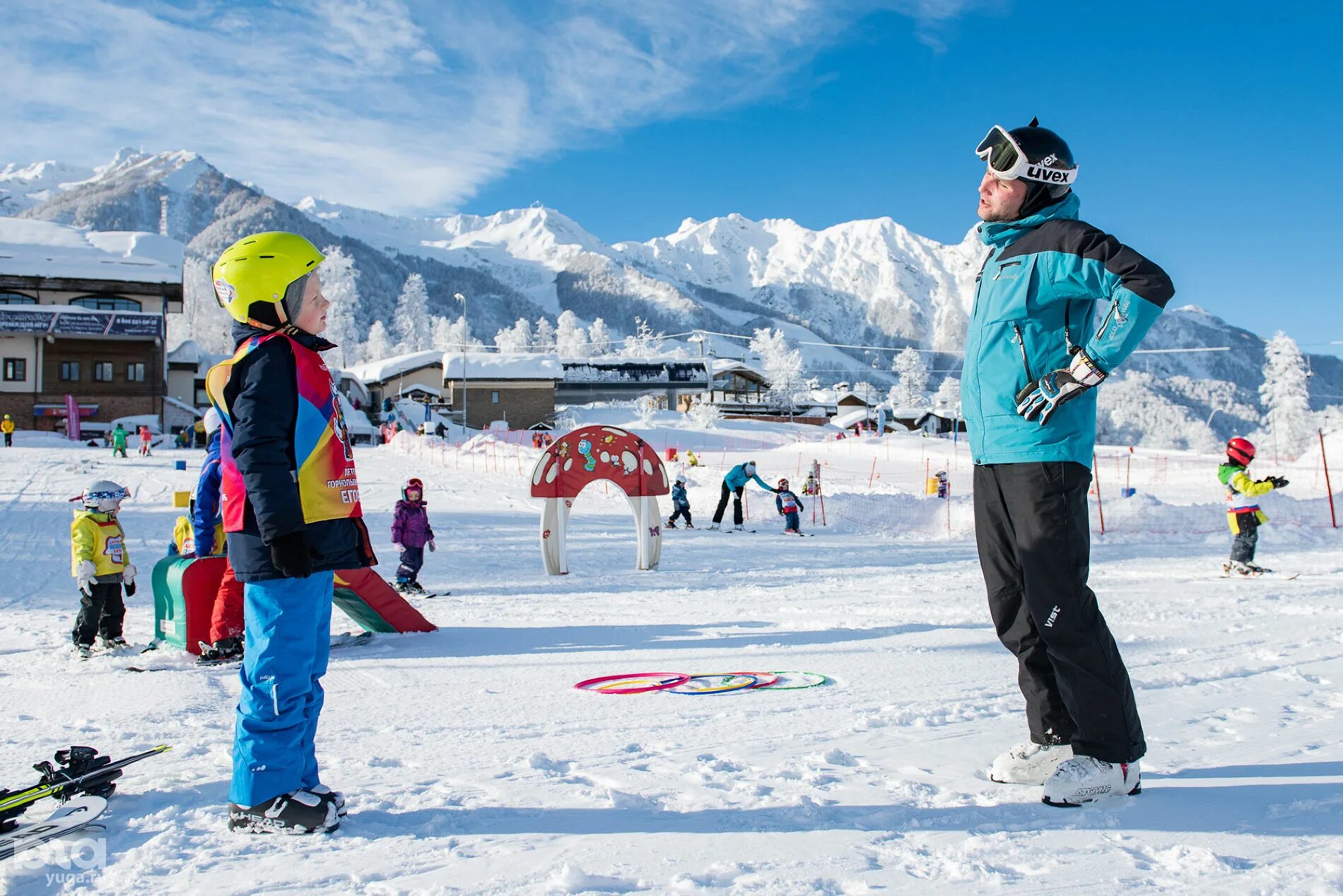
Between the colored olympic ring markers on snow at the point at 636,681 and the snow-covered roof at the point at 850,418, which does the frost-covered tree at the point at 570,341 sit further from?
the colored olympic ring markers on snow at the point at 636,681

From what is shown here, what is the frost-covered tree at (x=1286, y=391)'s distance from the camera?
58469 mm

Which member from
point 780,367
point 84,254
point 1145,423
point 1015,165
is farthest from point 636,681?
point 1145,423

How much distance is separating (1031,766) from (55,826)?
112 inches

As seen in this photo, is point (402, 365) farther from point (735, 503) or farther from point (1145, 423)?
point (1145, 423)

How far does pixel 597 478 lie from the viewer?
1068 cm

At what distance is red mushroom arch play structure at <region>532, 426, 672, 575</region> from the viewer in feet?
34.8

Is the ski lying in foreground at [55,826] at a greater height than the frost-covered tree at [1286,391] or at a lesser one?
lesser

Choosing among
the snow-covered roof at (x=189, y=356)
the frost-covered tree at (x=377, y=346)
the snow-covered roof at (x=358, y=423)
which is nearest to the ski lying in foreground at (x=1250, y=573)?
the snow-covered roof at (x=358, y=423)

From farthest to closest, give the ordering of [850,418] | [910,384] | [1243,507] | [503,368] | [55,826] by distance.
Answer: [910,384] → [850,418] → [503,368] → [1243,507] → [55,826]

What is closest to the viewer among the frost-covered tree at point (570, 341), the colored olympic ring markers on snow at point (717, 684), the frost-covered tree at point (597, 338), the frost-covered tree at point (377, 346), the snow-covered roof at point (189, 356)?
the colored olympic ring markers on snow at point (717, 684)

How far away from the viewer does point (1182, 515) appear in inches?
596

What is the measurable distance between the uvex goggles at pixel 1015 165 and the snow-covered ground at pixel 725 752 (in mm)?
1963

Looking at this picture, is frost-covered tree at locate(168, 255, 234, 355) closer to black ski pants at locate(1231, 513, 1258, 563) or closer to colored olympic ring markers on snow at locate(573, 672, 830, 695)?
black ski pants at locate(1231, 513, 1258, 563)

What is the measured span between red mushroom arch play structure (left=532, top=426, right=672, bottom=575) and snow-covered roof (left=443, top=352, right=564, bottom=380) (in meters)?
50.6
